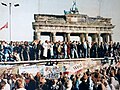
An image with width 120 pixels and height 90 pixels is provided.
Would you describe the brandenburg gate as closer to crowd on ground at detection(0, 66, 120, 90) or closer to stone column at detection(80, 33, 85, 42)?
stone column at detection(80, 33, 85, 42)

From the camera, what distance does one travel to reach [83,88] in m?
5.44

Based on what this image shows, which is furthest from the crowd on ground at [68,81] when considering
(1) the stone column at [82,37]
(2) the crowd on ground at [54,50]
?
(1) the stone column at [82,37]

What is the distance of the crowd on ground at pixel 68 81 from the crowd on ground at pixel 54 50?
271mm

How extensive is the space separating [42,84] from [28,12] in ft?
4.03

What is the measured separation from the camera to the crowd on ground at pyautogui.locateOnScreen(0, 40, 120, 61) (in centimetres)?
491

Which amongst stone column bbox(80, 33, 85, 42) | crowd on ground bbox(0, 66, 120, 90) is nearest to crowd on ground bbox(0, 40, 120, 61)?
stone column bbox(80, 33, 85, 42)

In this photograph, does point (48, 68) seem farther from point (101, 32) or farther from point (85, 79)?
point (101, 32)

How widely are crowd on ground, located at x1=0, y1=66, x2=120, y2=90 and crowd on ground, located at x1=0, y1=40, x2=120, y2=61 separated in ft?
0.89

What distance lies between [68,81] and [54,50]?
60 cm

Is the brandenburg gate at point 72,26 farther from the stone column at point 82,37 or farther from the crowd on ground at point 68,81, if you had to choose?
the crowd on ground at point 68,81

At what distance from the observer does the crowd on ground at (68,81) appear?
493 cm

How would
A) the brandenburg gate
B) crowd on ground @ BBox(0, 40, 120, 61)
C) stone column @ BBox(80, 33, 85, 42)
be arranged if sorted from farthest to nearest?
1. stone column @ BBox(80, 33, 85, 42)
2. the brandenburg gate
3. crowd on ground @ BBox(0, 40, 120, 61)

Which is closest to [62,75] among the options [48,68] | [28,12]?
[48,68]

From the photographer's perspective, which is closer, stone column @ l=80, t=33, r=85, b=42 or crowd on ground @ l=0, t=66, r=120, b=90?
crowd on ground @ l=0, t=66, r=120, b=90
